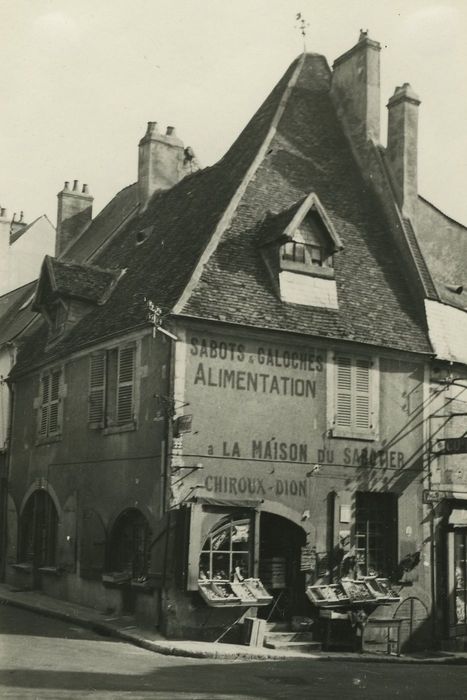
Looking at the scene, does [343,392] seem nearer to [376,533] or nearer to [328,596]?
[376,533]

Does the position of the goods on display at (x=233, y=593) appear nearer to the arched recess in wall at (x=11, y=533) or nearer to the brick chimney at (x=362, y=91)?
the arched recess in wall at (x=11, y=533)

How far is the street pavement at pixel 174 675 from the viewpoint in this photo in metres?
10.7

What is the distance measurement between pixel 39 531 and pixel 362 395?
8.52 meters

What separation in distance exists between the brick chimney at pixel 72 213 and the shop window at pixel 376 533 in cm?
1441

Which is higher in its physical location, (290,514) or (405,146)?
(405,146)

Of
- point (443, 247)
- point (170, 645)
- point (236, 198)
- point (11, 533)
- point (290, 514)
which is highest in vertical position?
point (236, 198)

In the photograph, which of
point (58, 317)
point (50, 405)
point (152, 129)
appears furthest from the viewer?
point (152, 129)

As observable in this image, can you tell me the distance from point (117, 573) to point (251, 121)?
11139 mm

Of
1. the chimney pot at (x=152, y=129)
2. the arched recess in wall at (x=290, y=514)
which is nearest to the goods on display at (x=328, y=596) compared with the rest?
the arched recess in wall at (x=290, y=514)

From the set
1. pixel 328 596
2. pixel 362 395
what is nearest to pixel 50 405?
pixel 362 395

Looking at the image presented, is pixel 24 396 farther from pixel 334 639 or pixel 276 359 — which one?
pixel 334 639

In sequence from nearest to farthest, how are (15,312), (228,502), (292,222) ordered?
(228,502) < (292,222) < (15,312)

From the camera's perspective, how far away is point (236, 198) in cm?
1914

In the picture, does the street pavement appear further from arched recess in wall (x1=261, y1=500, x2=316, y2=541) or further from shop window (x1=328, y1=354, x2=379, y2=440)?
shop window (x1=328, y1=354, x2=379, y2=440)
